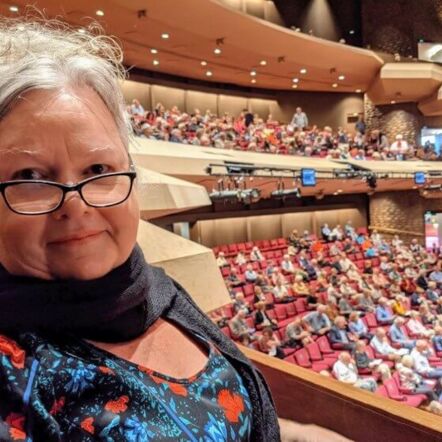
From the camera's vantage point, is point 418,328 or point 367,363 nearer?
point 367,363

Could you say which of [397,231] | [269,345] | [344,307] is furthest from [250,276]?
[397,231]

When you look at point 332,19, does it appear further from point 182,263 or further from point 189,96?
point 182,263

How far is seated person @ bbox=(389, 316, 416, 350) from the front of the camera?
6199 millimetres

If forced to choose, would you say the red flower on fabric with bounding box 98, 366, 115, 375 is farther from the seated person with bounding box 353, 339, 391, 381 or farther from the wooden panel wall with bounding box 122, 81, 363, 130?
the wooden panel wall with bounding box 122, 81, 363, 130

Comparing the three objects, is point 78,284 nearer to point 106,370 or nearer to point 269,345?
point 106,370

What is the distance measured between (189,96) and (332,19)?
632 centimetres

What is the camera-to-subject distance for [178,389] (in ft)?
1.91

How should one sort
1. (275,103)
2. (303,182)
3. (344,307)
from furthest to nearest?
(275,103)
(303,182)
(344,307)

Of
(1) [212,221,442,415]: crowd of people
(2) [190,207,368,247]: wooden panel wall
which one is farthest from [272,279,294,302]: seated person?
(2) [190,207,368,247]: wooden panel wall

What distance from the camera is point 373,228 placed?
16469 millimetres

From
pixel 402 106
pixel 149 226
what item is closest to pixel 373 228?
pixel 402 106

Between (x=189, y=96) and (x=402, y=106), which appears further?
(x=402, y=106)

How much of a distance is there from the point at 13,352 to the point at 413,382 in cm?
523

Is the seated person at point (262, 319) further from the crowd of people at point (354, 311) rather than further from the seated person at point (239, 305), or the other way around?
the seated person at point (239, 305)
